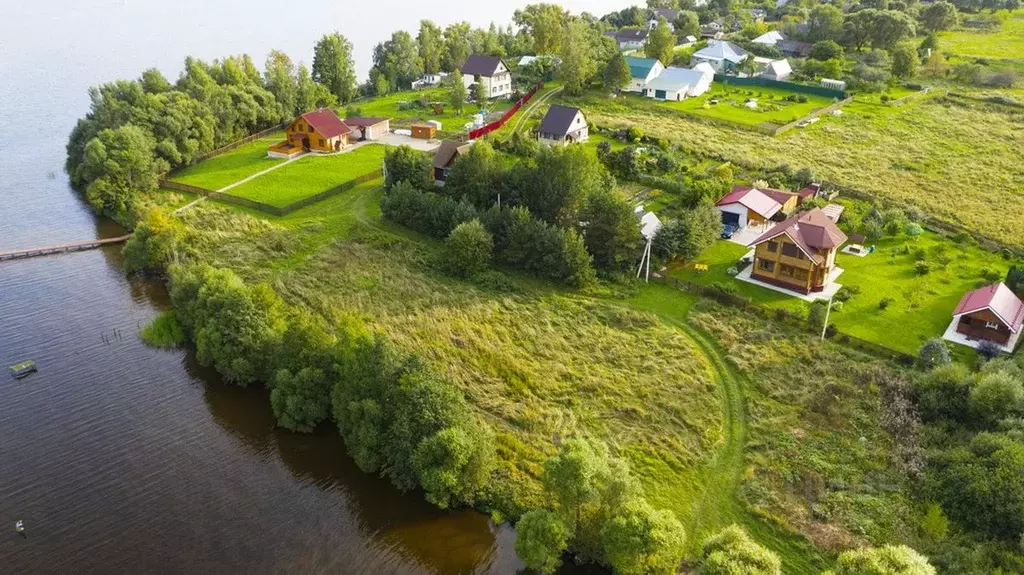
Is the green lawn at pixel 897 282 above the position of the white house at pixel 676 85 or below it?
below

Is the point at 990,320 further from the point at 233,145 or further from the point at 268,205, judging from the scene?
the point at 233,145

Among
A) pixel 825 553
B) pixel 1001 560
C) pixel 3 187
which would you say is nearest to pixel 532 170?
pixel 825 553

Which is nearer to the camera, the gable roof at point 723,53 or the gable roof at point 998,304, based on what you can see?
the gable roof at point 998,304

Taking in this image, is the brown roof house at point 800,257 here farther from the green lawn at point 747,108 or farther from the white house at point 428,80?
the white house at point 428,80

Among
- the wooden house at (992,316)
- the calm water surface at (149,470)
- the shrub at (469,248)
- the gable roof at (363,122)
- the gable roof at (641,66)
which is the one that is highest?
the gable roof at (641,66)

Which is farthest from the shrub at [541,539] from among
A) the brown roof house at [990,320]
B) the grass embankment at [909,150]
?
the grass embankment at [909,150]

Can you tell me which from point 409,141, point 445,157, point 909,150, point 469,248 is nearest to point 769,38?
point 909,150

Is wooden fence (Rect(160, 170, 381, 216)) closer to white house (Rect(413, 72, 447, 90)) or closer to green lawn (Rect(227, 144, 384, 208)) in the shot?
green lawn (Rect(227, 144, 384, 208))
